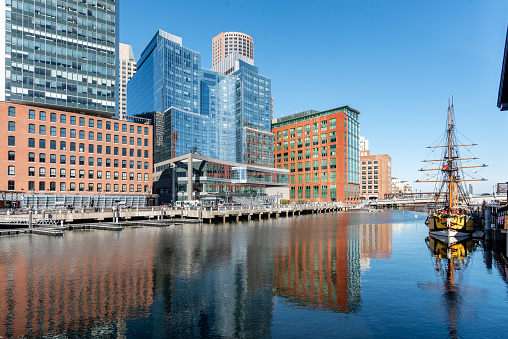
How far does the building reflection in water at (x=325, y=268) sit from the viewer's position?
80.9 ft

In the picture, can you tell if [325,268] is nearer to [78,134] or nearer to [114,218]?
[114,218]

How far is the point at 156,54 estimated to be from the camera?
186875 mm

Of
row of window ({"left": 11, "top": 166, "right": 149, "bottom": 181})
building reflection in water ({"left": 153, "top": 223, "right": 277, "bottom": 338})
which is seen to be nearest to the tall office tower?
row of window ({"left": 11, "top": 166, "right": 149, "bottom": 181})

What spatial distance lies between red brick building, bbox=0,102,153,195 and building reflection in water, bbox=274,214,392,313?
63576mm

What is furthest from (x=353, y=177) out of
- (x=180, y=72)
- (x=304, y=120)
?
(x=180, y=72)

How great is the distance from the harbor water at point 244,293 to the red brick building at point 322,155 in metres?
121

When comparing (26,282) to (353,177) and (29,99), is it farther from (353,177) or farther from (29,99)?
(353,177)

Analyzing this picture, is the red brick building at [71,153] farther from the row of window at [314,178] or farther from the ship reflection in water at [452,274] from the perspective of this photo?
the row of window at [314,178]

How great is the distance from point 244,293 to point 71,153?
82887 mm

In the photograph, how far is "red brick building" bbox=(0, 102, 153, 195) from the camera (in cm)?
8325

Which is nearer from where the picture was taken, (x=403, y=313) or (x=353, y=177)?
(x=403, y=313)

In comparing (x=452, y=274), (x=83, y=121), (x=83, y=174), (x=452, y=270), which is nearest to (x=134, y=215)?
(x=83, y=174)

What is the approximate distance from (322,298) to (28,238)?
47501 millimetres

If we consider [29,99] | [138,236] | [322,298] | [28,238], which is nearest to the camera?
[322,298]
